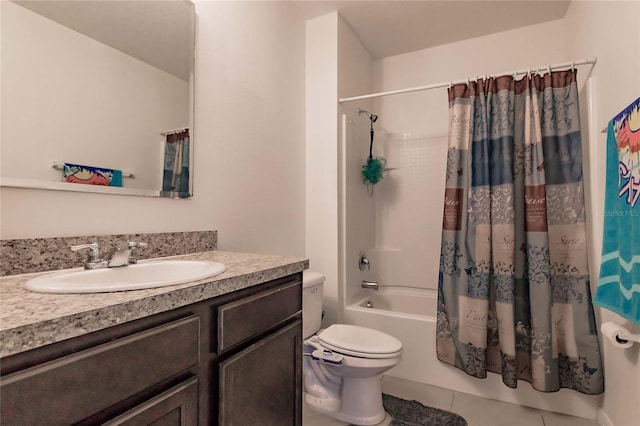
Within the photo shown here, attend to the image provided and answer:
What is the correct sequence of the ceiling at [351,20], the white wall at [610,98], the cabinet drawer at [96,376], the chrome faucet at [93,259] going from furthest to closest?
the white wall at [610,98] < the ceiling at [351,20] < the chrome faucet at [93,259] < the cabinet drawer at [96,376]

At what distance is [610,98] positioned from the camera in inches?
59.0

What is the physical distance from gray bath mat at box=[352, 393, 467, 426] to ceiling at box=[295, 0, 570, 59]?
2574 mm

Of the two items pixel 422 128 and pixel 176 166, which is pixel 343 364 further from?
pixel 422 128

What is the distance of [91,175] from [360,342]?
58.1 inches

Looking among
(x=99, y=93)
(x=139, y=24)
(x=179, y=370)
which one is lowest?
(x=179, y=370)

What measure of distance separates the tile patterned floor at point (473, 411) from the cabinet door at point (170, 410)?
111 centimetres

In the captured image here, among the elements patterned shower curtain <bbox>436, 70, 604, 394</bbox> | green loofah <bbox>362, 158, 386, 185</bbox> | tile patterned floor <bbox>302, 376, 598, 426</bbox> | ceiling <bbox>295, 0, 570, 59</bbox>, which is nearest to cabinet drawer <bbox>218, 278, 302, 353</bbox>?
tile patterned floor <bbox>302, 376, 598, 426</bbox>

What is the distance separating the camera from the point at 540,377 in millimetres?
1670

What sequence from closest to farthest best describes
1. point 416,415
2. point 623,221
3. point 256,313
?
1. point 256,313
2. point 623,221
3. point 416,415

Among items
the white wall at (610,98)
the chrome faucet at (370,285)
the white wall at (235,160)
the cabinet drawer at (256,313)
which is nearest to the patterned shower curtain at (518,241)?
the white wall at (610,98)

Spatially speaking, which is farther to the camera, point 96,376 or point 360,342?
point 360,342

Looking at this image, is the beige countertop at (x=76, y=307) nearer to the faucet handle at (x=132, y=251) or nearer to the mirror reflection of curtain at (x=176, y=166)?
the faucet handle at (x=132, y=251)

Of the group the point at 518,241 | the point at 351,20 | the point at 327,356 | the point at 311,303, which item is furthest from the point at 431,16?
the point at 327,356

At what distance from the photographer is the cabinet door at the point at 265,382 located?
912 mm
